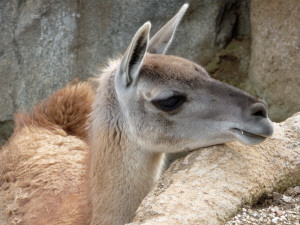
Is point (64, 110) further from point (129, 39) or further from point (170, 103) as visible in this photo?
point (129, 39)

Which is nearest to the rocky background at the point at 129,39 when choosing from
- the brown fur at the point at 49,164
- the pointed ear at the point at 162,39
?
the brown fur at the point at 49,164

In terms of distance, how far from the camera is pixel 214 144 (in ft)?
13.1

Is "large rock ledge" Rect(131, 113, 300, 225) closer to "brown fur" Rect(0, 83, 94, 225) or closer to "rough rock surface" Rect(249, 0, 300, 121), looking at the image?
"brown fur" Rect(0, 83, 94, 225)

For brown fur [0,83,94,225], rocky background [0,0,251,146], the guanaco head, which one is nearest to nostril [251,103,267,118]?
the guanaco head

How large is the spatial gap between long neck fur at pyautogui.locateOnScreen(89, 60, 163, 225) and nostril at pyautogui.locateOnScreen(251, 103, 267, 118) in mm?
930

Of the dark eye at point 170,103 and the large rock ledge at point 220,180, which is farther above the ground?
the dark eye at point 170,103

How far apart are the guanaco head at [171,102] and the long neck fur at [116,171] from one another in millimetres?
99

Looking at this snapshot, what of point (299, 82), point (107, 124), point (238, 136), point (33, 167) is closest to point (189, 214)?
point (238, 136)

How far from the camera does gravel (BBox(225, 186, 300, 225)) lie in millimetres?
3410

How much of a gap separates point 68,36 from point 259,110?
14.1ft

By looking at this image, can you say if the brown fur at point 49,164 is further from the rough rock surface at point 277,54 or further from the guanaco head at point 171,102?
the rough rock surface at point 277,54

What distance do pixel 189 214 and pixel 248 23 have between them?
214 inches

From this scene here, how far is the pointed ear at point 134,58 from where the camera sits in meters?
3.88

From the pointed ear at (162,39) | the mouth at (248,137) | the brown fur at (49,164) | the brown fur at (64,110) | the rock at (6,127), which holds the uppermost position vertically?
the pointed ear at (162,39)
